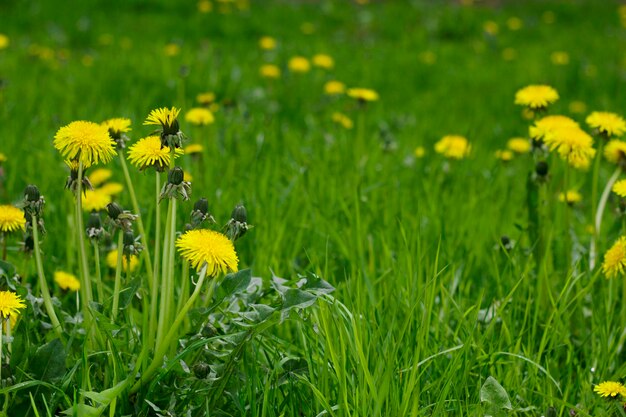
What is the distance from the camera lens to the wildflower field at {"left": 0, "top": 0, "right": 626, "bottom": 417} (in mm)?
1306

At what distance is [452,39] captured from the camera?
22.6 feet

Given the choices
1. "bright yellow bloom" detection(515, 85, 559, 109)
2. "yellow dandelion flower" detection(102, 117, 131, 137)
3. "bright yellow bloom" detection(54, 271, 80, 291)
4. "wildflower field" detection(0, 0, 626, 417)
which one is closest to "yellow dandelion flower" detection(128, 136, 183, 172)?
"wildflower field" detection(0, 0, 626, 417)

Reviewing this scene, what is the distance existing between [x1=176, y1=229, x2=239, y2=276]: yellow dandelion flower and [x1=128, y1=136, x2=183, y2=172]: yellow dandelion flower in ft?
0.42

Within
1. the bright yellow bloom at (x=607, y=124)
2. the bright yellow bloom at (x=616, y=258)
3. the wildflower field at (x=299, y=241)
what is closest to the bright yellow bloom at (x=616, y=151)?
the wildflower field at (x=299, y=241)

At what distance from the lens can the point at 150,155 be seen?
1273mm

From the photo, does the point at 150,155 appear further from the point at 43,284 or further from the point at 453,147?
the point at 453,147

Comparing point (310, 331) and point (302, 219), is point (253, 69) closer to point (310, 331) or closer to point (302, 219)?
point (302, 219)

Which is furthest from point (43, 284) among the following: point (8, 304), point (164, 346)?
point (164, 346)

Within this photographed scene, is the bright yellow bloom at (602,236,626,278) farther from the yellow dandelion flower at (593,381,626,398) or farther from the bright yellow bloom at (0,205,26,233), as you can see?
the bright yellow bloom at (0,205,26,233)

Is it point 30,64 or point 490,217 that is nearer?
point 490,217

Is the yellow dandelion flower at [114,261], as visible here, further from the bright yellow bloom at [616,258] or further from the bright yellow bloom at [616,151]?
the bright yellow bloom at [616,151]

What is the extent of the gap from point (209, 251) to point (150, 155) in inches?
7.5

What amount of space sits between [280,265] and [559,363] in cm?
69

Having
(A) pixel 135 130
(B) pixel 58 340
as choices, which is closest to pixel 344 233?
(B) pixel 58 340
